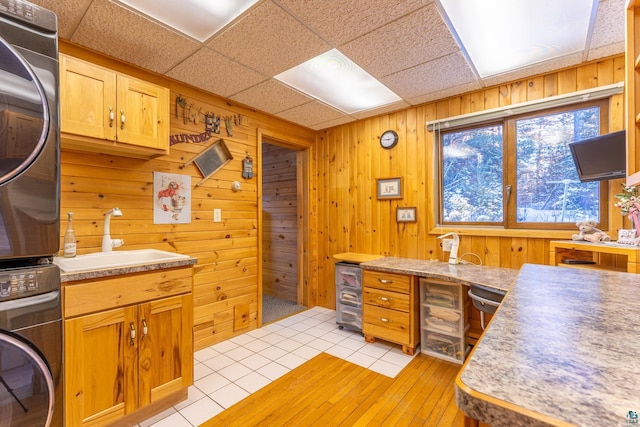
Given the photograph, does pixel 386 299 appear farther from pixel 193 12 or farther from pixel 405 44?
pixel 193 12

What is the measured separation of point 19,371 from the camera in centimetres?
112

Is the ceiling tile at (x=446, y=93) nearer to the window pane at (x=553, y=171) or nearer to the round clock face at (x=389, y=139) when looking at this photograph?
the round clock face at (x=389, y=139)

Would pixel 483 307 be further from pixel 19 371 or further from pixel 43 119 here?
pixel 43 119

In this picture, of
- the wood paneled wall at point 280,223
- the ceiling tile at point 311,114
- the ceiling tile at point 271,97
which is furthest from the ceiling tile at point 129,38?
the wood paneled wall at point 280,223

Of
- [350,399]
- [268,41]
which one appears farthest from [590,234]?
[268,41]

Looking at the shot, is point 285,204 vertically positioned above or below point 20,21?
below

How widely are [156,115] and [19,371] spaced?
160 centimetres

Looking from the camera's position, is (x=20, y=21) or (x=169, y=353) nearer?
(x=20, y=21)

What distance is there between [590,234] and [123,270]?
119 inches

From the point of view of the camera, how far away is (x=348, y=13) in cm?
167

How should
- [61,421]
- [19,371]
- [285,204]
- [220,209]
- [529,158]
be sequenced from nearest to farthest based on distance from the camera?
1. [19,371]
2. [61,421]
3. [529,158]
4. [220,209]
5. [285,204]

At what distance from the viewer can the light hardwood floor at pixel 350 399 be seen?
174cm

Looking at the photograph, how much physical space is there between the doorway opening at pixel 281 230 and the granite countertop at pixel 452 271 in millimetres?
1492

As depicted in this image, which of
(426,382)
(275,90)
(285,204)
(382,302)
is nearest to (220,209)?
(275,90)
